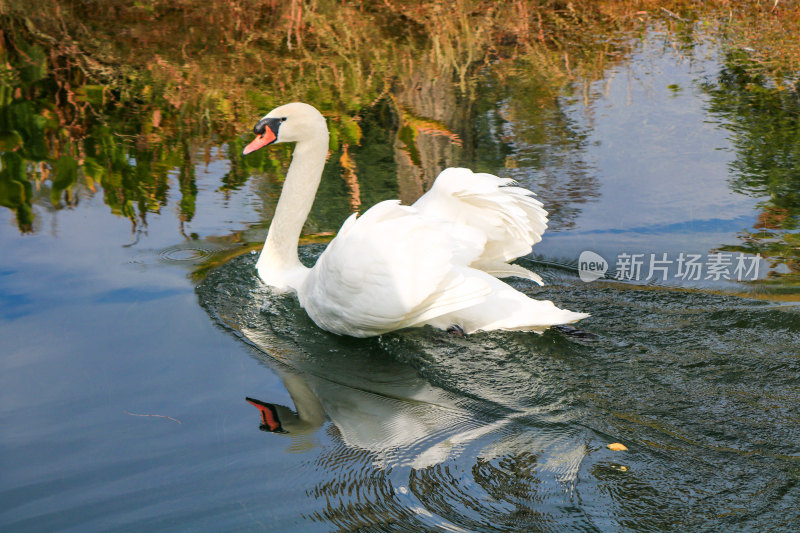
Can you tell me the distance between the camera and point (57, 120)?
7.27 metres

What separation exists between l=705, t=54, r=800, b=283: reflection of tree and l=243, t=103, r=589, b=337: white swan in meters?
1.54

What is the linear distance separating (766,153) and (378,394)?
4.44m

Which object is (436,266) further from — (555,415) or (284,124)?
(284,124)

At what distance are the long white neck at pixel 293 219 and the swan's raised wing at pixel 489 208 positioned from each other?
84 cm

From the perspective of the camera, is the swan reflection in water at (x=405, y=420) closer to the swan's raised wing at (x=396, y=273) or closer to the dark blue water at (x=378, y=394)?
the dark blue water at (x=378, y=394)

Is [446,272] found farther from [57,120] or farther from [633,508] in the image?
[57,120]

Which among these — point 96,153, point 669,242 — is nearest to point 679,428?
point 669,242

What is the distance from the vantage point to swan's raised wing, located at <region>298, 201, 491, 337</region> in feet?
12.0

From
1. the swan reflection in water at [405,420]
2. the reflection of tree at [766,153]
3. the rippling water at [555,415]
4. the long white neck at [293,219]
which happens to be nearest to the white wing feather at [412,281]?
the rippling water at [555,415]

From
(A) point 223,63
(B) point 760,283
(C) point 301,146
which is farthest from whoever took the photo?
(A) point 223,63

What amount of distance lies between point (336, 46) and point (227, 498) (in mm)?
8439

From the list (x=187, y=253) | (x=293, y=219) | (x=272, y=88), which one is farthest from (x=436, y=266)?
(x=272, y=88)

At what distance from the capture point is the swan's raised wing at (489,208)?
13.7 feet

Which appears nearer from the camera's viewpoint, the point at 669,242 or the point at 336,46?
the point at 669,242
